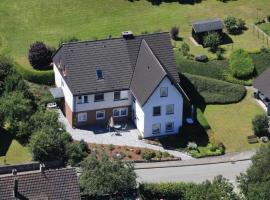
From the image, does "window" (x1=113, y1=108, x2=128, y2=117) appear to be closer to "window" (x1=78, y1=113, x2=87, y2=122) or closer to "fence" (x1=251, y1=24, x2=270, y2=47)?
"window" (x1=78, y1=113, x2=87, y2=122)

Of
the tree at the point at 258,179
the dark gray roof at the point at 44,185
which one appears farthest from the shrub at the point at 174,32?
the dark gray roof at the point at 44,185

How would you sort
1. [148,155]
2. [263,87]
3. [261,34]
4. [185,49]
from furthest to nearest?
[261,34], [185,49], [263,87], [148,155]

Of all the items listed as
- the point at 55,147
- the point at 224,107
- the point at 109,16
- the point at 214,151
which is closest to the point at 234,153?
the point at 214,151

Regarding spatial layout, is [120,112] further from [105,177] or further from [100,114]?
[105,177]

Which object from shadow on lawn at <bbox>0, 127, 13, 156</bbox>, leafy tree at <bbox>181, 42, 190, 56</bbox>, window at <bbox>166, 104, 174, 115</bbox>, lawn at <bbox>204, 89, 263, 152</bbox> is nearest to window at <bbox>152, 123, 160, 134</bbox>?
window at <bbox>166, 104, 174, 115</bbox>

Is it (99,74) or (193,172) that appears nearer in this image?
(193,172)

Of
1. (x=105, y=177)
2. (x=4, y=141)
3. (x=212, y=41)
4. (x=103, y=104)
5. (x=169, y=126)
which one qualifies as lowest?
(x=169, y=126)

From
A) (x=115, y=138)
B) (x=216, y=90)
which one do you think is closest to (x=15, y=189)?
(x=115, y=138)

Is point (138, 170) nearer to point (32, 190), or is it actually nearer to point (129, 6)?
point (32, 190)
